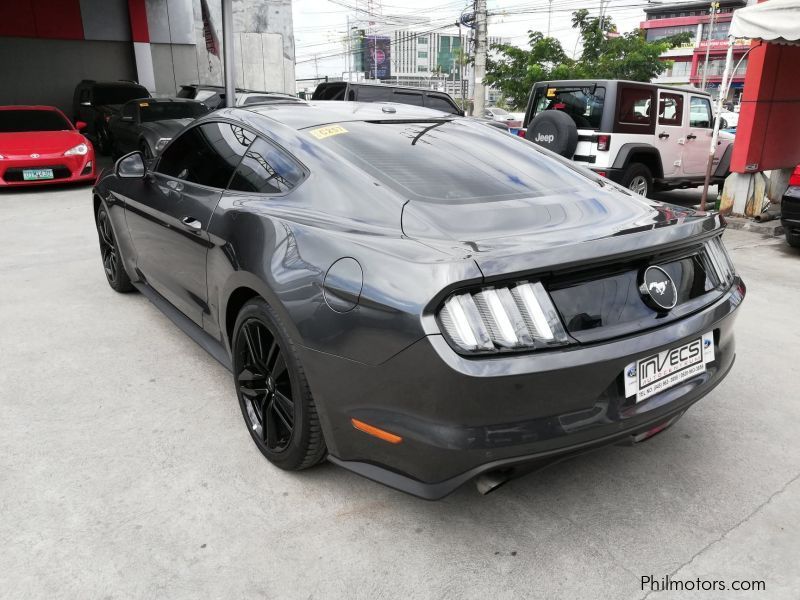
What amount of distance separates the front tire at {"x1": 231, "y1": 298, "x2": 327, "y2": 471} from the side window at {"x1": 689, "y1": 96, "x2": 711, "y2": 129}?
29.1 feet

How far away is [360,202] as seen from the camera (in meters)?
2.39

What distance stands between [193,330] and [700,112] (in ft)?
29.6

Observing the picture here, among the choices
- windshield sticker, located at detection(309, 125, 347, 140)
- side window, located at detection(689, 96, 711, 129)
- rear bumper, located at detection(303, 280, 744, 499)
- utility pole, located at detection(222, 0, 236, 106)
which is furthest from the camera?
utility pole, located at detection(222, 0, 236, 106)

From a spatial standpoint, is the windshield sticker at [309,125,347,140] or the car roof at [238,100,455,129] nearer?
the windshield sticker at [309,125,347,140]

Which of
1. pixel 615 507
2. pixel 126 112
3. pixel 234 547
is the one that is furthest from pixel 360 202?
pixel 126 112

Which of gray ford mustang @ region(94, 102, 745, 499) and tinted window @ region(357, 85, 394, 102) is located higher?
tinted window @ region(357, 85, 394, 102)

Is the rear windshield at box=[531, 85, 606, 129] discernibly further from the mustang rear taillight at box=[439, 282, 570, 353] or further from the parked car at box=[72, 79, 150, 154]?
the parked car at box=[72, 79, 150, 154]

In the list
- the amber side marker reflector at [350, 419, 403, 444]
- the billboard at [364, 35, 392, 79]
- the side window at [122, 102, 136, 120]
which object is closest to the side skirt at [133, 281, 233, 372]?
the amber side marker reflector at [350, 419, 403, 444]

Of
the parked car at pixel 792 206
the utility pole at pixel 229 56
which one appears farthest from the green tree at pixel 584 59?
the parked car at pixel 792 206

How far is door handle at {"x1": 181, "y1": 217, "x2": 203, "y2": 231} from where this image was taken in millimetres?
3033

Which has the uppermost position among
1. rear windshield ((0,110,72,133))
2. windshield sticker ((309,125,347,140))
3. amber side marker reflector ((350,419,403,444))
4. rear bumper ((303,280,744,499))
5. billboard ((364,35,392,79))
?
billboard ((364,35,392,79))

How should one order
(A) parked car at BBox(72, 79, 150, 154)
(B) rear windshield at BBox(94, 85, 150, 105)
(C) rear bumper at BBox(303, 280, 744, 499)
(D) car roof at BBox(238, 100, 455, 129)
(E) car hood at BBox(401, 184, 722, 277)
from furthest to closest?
(B) rear windshield at BBox(94, 85, 150, 105) < (A) parked car at BBox(72, 79, 150, 154) < (D) car roof at BBox(238, 100, 455, 129) < (E) car hood at BBox(401, 184, 722, 277) < (C) rear bumper at BBox(303, 280, 744, 499)

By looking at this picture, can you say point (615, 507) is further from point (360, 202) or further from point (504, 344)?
point (360, 202)

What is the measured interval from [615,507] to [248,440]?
1613 mm
